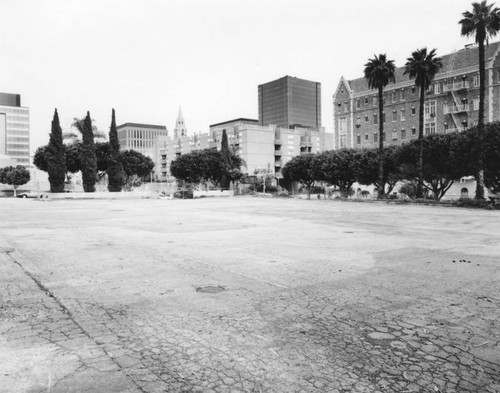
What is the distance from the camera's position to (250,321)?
5535 millimetres

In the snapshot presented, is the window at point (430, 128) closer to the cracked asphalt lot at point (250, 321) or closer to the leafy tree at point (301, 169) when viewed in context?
the leafy tree at point (301, 169)

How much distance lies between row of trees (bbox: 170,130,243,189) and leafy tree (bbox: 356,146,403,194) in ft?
106

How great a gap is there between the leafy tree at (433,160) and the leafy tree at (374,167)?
3.49 meters

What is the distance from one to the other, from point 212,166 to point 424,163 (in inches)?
1827

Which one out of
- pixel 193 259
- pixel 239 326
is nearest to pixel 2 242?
pixel 193 259

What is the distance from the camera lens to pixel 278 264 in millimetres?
9609

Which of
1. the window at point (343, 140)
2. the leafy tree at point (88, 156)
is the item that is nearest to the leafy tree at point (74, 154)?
the leafy tree at point (88, 156)

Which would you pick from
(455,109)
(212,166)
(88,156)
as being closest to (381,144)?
(455,109)

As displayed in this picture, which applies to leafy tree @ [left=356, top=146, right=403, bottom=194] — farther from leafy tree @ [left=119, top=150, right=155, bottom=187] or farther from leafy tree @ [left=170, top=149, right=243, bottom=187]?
leafy tree @ [left=119, top=150, right=155, bottom=187]

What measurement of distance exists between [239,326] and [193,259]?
509cm

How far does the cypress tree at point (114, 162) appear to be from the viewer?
219ft

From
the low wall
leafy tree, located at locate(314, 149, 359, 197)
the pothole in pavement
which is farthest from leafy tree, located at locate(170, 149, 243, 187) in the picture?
the pothole in pavement

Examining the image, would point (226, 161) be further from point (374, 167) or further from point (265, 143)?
point (374, 167)

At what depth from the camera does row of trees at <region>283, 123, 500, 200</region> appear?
38594 millimetres
